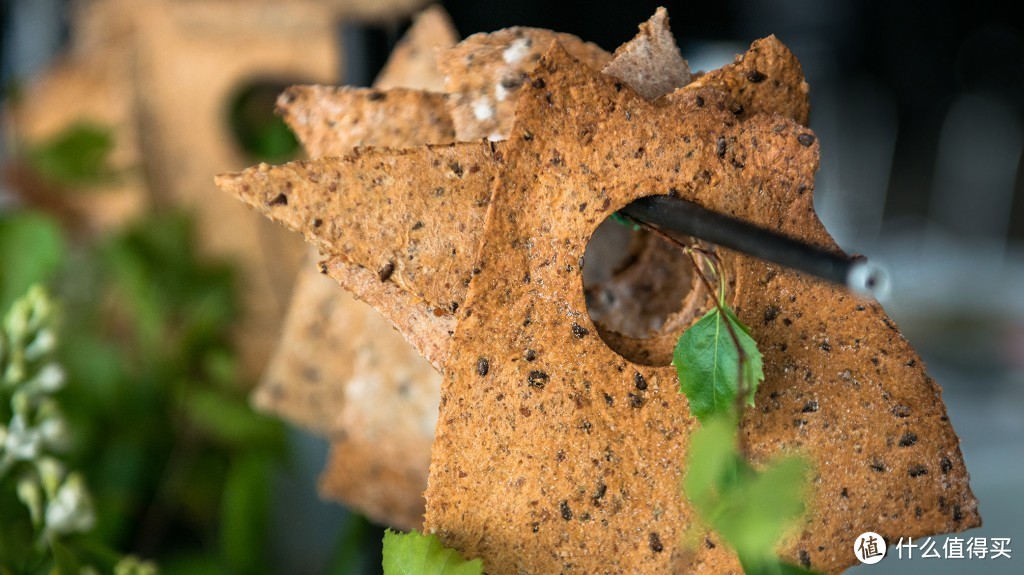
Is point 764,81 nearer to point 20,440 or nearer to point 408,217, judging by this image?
A: point 408,217

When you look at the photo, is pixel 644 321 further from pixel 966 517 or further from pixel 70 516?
pixel 70 516

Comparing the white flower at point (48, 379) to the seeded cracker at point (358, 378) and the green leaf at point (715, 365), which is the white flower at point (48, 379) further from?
the green leaf at point (715, 365)

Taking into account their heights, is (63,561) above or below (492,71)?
below

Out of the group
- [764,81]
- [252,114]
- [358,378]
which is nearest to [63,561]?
[358,378]

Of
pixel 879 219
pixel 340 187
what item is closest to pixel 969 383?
pixel 879 219

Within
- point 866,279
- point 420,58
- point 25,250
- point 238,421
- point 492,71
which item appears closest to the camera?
point 866,279

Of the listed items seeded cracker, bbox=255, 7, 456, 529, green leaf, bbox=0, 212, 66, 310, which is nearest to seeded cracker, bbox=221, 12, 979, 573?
seeded cracker, bbox=255, 7, 456, 529

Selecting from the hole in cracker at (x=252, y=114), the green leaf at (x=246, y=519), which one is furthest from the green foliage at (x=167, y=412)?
the hole in cracker at (x=252, y=114)

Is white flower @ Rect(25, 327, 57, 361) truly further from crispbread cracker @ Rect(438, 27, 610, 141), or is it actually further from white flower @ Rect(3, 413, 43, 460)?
crispbread cracker @ Rect(438, 27, 610, 141)
